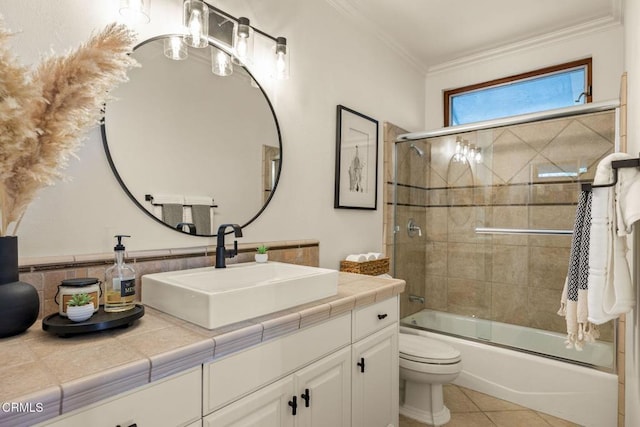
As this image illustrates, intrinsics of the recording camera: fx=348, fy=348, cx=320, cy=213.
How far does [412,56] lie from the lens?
3105 millimetres

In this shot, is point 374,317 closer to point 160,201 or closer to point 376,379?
point 376,379

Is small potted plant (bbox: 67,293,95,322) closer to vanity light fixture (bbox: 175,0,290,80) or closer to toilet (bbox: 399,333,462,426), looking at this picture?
vanity light fixture (bbox: 175,0,290,80)

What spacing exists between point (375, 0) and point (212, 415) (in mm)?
2499

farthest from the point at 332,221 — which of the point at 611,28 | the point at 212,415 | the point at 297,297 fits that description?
the point at 611,28

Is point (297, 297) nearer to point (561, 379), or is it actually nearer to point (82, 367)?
point (82, 367)

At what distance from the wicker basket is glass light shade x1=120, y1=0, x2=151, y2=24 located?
165cm

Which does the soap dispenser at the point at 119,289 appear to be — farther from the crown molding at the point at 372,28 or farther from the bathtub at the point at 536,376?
the bathtub at the point at 536,376

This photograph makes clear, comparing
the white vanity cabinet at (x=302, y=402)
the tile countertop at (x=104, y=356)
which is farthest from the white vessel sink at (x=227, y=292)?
the white vanity cabinet at (x=302, y=402)

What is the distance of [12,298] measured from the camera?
2.89 feet

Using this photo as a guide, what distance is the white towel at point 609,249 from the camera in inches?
48.8

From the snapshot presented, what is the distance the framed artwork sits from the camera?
7.59 ft

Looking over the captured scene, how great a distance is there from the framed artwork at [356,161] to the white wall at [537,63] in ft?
3.60

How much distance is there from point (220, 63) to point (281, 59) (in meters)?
0.34

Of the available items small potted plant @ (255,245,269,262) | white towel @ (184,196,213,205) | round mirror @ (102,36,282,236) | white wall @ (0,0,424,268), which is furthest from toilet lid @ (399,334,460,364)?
white towel @ (184,196,213,205)
